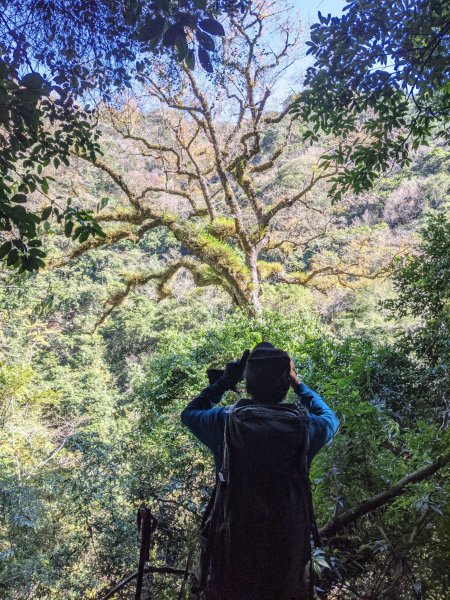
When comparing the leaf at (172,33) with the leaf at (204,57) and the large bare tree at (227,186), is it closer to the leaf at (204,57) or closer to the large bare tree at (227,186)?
the leaf at (204,57)

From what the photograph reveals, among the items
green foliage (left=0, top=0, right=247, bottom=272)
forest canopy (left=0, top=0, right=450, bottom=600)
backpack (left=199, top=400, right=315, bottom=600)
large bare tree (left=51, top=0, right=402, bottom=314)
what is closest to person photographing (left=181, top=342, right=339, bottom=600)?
backpack (left=199, top=400, right=315, bottom=600)

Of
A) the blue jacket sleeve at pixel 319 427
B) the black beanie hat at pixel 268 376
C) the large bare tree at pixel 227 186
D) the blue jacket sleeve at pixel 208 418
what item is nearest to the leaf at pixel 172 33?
the black beanie hat at pixel 268 376

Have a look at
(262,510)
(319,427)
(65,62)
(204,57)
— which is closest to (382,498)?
(319,427)

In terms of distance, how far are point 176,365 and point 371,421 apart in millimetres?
3698

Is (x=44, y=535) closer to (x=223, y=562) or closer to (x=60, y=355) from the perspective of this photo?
(x=223, y=562)

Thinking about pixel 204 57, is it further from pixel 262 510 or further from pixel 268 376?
pixel 262 510

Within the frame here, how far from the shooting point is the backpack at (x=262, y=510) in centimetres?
121

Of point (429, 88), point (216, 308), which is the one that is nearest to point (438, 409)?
point (429, 88)

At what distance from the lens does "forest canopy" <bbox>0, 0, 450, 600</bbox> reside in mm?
1690

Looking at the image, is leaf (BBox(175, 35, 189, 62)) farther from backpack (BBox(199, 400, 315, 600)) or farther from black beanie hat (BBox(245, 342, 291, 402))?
backpack (BBox(199, 400, 315, 600))

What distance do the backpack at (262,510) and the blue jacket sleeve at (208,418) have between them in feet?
0.37

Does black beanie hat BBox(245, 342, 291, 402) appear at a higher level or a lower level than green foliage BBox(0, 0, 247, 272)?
lower

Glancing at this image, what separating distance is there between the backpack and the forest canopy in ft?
1.35

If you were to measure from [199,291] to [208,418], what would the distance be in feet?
41.5
